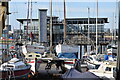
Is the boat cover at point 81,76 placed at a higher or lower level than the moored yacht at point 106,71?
higher

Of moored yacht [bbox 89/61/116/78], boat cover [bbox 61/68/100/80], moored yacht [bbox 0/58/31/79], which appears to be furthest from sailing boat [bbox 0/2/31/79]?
moored yacht [bbox 89/61/116/78]

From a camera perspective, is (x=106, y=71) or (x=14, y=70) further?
(x=106, y=71)

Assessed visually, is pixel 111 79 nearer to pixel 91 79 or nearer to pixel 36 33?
pixel 91 79

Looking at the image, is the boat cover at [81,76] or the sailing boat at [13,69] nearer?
the boat cover at [81,76]

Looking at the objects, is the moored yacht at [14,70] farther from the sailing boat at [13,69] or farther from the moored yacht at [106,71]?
the moored yacht at [106,71]

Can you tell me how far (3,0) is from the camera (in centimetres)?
483

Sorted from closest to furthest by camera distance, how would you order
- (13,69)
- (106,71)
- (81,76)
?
(81,76), (13,69), (106,71)

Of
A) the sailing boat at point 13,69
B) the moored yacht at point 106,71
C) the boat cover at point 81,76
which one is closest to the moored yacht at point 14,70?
the sailing boat at point 13,69

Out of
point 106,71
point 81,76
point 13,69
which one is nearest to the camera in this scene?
point 81,76

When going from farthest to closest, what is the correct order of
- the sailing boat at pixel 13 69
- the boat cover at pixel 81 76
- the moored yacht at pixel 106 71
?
the moored yacht at pixel 106 71, the sailing boat at pixel 13 69, the boat cover at pixel 81 76

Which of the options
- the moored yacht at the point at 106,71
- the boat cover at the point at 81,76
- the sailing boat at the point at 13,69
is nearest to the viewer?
the boat cover at the point at 81,76

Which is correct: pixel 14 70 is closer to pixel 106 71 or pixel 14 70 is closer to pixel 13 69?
pixel 13 69

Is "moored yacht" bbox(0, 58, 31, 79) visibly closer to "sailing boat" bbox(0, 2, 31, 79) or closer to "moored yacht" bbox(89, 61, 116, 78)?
"sailing boat" bbox(0, 2, 31, 79)

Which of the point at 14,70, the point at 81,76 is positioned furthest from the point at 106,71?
the point at 14,70
